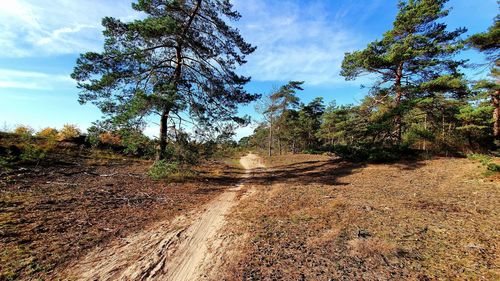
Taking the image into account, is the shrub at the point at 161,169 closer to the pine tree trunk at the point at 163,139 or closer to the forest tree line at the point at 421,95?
the pine tree trunk at the point at 163,139

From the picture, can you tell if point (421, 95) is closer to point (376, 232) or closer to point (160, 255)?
point (376, 232)

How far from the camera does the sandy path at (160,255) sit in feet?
13.3

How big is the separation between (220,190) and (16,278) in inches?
329

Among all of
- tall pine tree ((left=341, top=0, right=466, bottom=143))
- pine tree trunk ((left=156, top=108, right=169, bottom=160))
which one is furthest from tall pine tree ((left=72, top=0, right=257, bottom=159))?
tall pine tree ((left=341, top=0, right=466, bottom=143))

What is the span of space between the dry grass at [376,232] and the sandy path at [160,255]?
0.71m

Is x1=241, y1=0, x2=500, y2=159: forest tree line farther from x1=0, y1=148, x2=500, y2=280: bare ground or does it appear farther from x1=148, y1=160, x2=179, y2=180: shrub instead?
x1=148, y1=160, x2=179, y2=180: shrub

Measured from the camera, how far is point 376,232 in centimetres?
548

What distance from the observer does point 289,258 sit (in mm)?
4559

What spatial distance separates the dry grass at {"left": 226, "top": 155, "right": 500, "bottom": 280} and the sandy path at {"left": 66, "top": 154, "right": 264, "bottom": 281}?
2.32 ft

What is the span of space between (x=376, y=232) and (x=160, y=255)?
199 inches

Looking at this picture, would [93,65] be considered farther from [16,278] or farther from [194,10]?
[16,278]

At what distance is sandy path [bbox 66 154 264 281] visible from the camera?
4.05 m

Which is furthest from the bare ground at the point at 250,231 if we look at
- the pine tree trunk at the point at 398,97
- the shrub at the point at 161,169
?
the pine tree trunk at the point at 398,97

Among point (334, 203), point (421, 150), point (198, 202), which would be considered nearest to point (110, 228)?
point (198, 202)
